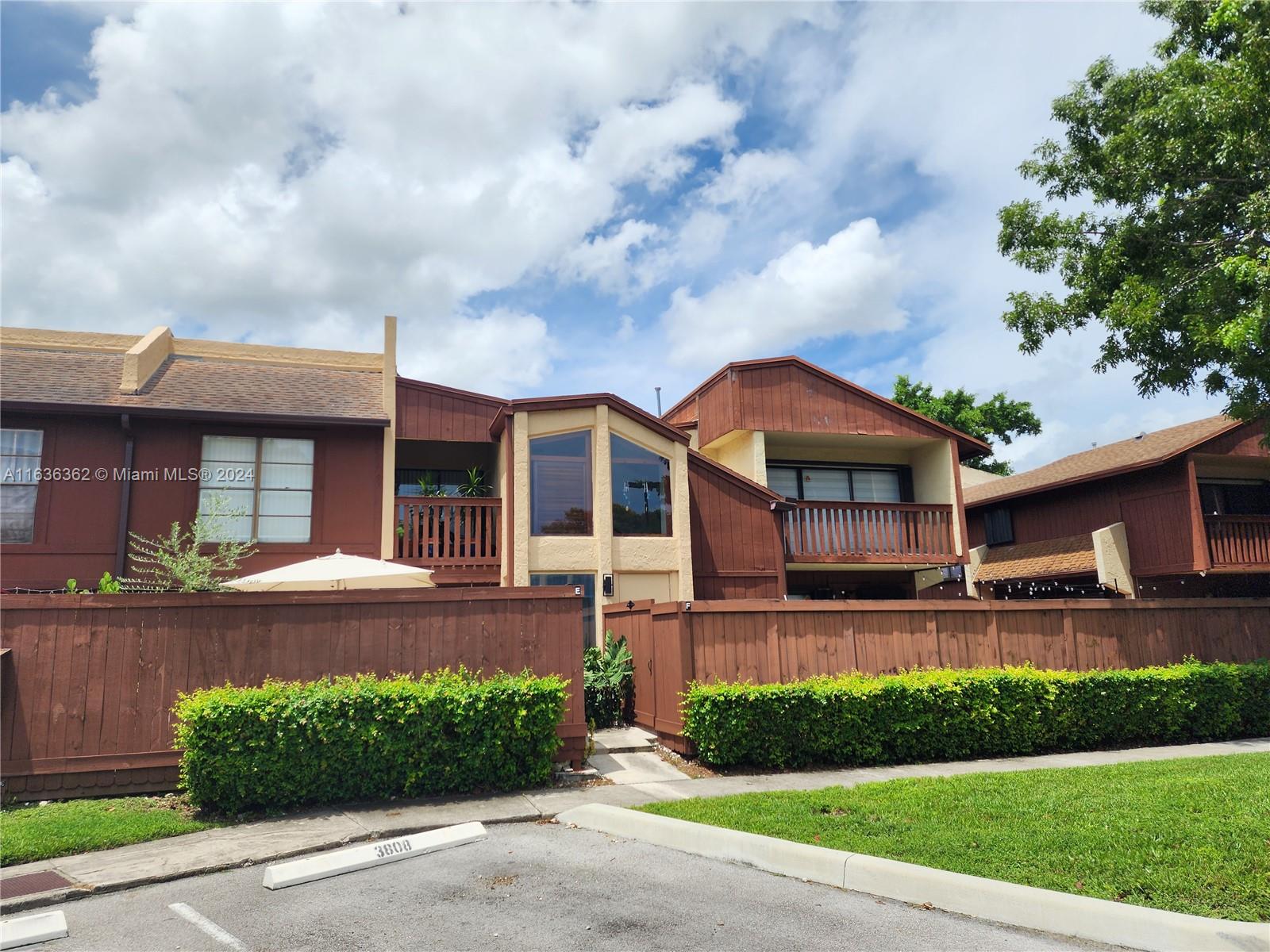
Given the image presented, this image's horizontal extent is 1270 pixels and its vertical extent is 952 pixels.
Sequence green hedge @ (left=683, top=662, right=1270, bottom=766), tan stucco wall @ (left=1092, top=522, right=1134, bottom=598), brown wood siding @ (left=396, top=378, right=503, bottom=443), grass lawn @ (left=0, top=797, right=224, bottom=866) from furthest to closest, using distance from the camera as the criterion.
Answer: tan stucco wall @ (left=1092, top=522, right=1134, bottom=598), brown wood siding @ (left=396, top=378, right=503, bottom=443), green hedge @ (left=683, top=662, right=1270, bottom=766), grass lawn @ (left=0, top=797, right=224, bottom=866)

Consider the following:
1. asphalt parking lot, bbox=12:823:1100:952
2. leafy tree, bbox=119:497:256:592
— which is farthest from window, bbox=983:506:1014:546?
asphalt parking lot, bbox=12:823:1100:952

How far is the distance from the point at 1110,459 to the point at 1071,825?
1745 cm

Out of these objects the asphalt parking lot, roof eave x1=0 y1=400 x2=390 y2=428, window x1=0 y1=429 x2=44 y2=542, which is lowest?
the asphalt parking lot

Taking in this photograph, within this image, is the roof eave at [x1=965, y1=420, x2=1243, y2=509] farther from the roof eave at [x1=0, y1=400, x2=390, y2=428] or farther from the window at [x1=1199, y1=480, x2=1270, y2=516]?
the roof eave at [x1=0, y1=400, x2=390, y2=428]

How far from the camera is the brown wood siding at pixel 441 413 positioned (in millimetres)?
16516

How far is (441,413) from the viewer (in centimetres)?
1688

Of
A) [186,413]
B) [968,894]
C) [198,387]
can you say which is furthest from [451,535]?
[968,894]

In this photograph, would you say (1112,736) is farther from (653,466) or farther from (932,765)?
(653,466)

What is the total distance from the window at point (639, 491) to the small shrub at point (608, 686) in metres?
3.11

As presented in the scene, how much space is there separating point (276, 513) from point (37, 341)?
19.0ft

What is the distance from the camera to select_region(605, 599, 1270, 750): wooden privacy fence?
10836 millimetres

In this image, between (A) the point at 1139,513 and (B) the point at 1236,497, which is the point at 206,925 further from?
(B) the point at 1236,497

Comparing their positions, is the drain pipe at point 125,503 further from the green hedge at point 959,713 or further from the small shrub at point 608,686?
the green hedge at point 959,713

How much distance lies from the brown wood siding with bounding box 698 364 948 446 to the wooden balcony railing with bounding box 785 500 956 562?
6.26ft
